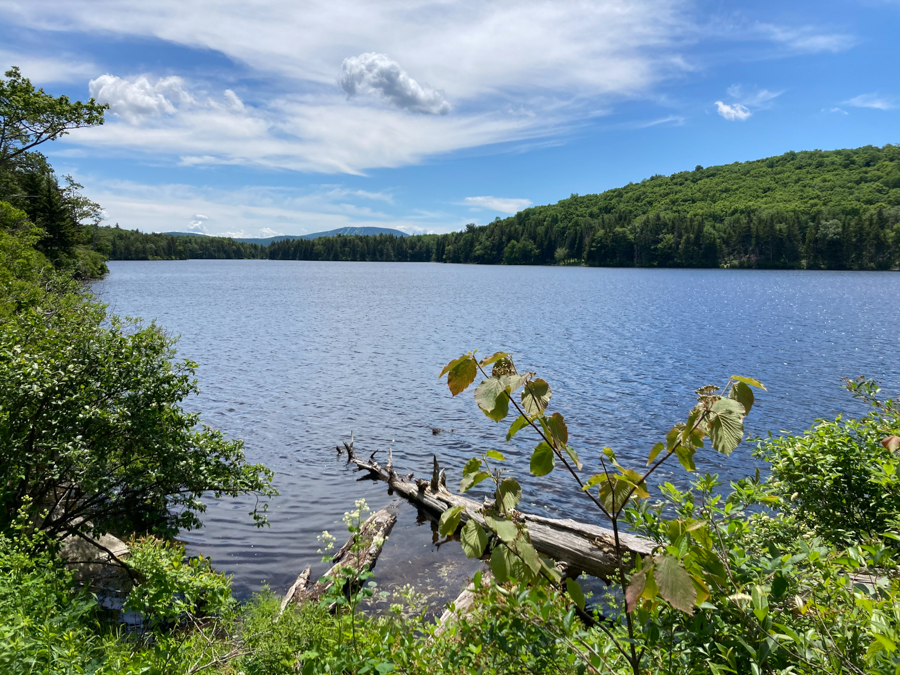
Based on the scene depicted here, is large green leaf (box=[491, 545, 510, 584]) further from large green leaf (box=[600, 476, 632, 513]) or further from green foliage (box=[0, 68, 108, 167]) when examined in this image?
green foliage (box=[0, 68, 108, 167])

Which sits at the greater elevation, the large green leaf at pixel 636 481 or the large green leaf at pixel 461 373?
the large green leaf at pixel 461 373

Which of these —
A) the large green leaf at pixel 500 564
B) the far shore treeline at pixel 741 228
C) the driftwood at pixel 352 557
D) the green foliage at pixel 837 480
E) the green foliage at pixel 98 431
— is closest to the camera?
the large green leaf at pixel 500 564

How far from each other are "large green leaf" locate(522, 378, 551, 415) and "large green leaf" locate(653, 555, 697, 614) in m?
0.86

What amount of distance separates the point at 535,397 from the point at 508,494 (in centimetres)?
53


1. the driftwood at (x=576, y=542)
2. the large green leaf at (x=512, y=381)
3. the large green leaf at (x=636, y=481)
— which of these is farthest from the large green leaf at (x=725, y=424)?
the driftwood at (x=576, y=542)

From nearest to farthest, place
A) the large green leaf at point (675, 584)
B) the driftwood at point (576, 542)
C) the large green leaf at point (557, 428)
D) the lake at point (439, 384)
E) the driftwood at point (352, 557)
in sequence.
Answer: the large green leaf at point (675, 584) < the large green leaf at point (557, 428) < the driftwood at point (576, 542) < the driftwood at point (352, 557) < the lake at point (439, 384)

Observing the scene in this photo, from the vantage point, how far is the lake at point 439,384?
38.3 feet

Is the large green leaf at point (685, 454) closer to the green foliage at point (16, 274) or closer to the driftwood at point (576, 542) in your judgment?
the driftwood at point (576, 542)

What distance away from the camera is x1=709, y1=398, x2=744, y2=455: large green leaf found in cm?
226

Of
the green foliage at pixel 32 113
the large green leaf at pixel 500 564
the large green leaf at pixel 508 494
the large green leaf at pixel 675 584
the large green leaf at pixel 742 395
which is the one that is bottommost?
the large green leaf at pixel 500 564

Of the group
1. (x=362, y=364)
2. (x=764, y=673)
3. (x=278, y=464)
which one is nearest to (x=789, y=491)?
(x=764, y=673)

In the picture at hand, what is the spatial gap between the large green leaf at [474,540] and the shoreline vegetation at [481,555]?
1 cm

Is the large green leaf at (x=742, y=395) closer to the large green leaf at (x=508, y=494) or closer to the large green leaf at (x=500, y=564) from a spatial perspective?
the large green leaf at (x=508, y=494)

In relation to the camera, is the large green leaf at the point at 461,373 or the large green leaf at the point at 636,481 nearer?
A: the large green leaf at the point at 461,373
